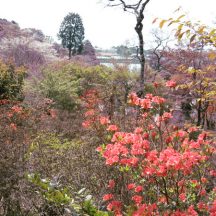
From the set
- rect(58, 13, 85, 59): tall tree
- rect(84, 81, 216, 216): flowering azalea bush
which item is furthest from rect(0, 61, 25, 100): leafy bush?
rect(58, 13, 85, 59): tall tree

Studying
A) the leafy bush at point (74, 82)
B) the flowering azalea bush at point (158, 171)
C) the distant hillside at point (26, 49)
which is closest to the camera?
the flowering azalea bush at point (158, 171)

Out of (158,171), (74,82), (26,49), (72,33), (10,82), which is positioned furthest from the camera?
(72,33)

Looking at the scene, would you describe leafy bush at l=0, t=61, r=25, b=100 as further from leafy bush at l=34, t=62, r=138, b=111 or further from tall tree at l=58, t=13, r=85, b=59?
tall tree at l=58, t=13, r=85, b=59

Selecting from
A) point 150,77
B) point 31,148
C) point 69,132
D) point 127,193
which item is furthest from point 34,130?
point 150,77

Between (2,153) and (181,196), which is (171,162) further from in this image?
(2,153)

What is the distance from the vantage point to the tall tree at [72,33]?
40594 millimetres

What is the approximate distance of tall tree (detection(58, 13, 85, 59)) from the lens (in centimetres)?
4059

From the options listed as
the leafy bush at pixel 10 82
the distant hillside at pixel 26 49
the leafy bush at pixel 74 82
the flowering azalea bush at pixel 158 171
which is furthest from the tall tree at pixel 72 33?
the flowering azalea bush at pixel 158 171

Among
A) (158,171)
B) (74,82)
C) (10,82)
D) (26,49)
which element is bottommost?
(74,82)

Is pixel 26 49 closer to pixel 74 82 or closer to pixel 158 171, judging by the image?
pixel 74 82

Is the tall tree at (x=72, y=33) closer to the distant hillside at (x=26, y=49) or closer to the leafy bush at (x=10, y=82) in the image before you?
the distant hillside at (x=26, y=49)

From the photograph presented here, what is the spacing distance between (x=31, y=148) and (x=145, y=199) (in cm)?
463

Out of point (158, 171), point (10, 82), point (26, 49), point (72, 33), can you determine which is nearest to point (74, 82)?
point (10, 82)

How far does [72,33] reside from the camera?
4125cm
